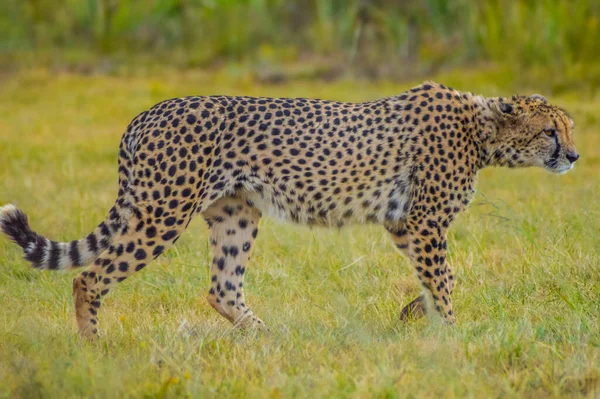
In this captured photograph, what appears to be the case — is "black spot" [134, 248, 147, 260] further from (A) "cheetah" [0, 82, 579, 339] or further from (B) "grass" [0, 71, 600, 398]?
(B) "grass" [0, 71, 600, 398]

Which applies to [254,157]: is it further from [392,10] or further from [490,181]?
[392,10]

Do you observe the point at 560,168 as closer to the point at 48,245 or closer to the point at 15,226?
the point at 48,245

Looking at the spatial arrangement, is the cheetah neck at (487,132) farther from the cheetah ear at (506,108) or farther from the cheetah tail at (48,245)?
the cheetah tail at (48,245)

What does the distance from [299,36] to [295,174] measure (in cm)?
968

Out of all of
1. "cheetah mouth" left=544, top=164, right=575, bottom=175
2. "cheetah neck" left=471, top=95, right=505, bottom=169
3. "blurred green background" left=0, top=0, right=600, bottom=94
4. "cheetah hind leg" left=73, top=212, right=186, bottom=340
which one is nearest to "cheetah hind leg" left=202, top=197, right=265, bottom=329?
"cheetah hind leg" left=73, top=212, right=186, bottom=340

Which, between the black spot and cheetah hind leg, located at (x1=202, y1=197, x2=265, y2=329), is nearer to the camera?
the black spot

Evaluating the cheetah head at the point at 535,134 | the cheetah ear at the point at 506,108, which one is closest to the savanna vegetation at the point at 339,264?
the cheetah head at the point at 535,134

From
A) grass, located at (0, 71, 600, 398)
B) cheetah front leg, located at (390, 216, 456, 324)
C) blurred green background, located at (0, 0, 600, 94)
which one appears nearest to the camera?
grass, located at (0, 71, 600, 398)

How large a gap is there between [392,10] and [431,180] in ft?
28.7

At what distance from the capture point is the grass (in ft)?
11.4

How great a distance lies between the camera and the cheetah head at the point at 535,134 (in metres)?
4.65

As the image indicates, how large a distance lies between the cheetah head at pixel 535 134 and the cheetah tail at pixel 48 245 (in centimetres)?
192

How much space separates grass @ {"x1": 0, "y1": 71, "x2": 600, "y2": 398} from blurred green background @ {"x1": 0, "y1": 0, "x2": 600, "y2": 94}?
3.73m

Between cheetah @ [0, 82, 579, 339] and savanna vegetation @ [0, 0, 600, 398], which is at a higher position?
cheetah @ [0, 82, 579, 339]
